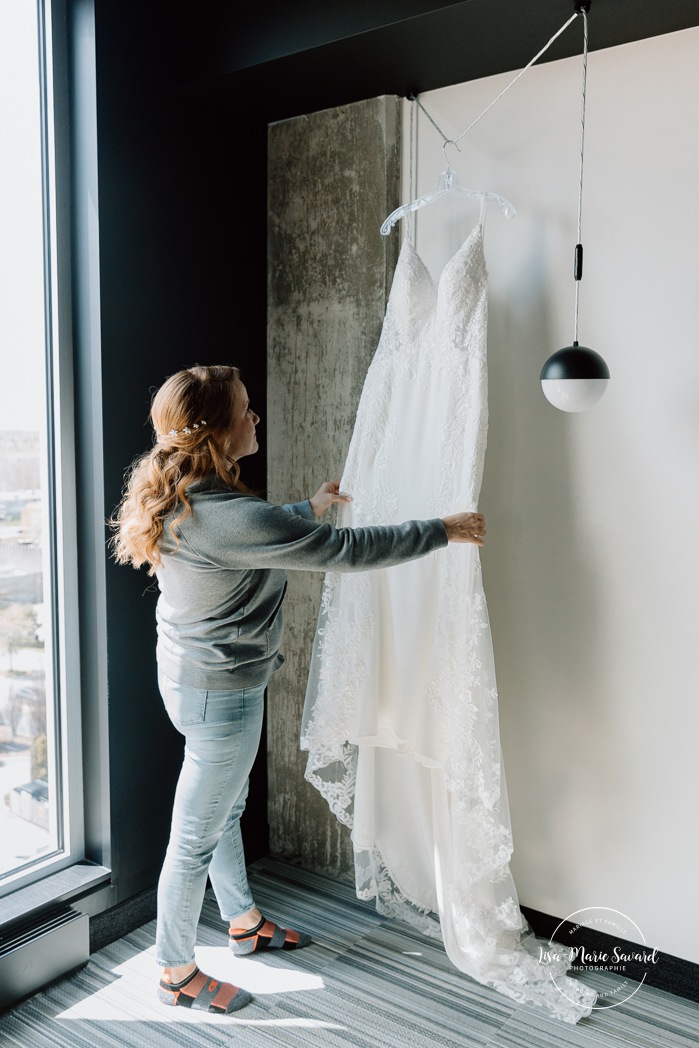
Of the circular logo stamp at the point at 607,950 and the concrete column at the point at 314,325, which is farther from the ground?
the concrete column at the point at 314,325

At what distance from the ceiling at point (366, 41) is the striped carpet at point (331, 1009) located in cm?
225

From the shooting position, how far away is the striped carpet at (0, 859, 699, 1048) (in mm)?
1903

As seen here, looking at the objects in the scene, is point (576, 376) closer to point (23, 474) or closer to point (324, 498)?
point (324, 498)

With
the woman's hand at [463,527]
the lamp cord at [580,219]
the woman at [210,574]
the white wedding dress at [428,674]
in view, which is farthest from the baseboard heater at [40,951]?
the lamp cord at [580,219]

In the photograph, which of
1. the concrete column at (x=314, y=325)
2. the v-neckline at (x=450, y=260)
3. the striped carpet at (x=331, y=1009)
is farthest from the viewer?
the concrete column at (x=314, y=325)

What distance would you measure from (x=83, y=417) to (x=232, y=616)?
0.70 m

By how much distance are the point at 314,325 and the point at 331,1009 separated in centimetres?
181

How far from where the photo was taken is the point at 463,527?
6.11ft

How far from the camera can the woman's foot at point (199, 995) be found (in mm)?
1996

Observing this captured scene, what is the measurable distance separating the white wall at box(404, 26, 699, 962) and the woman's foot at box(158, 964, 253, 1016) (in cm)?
82

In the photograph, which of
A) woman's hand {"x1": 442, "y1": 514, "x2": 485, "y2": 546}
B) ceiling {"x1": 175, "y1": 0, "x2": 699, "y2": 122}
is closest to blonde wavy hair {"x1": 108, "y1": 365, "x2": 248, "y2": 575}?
woman's hand {"x1": 442, "y1": 514, "x2": 485, "y2": 546}

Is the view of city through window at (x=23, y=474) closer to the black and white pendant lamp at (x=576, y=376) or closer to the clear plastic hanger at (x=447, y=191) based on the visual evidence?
the clear plastic hanger at (x=447, y=191)

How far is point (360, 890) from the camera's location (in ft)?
7.54

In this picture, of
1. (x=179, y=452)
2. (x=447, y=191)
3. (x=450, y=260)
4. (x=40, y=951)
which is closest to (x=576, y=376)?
(x=450, y=260)
